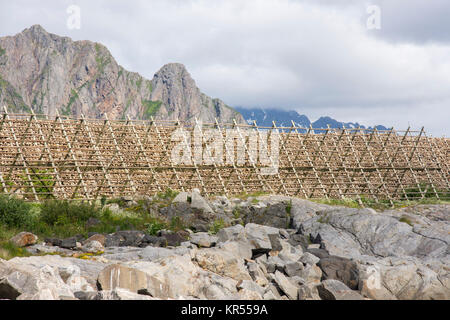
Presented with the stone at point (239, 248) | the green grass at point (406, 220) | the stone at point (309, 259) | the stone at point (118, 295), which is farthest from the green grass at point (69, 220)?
the green grass at point (406, 220)

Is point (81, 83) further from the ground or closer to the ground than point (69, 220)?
further from the ground

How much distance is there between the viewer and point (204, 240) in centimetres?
847

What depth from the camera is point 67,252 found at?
7762mm

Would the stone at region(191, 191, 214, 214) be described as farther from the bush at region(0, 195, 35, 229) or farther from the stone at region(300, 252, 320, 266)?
the bush at region(0, 195, 35, 229)

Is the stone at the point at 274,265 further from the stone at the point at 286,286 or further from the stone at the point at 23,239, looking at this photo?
the stone at the point at 23,239

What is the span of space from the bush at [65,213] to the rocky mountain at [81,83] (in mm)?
114350

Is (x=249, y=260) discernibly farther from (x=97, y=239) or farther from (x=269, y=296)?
(x=97, y=239)

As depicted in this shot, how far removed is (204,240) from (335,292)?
2.49m

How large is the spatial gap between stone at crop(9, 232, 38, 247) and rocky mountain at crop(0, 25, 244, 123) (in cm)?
11637

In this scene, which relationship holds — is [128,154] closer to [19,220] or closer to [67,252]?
[19,220]

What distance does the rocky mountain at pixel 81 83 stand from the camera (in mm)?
130250

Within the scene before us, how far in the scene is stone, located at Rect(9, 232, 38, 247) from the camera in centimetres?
791

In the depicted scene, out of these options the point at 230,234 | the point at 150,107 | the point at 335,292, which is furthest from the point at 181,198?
the point at 150,107
